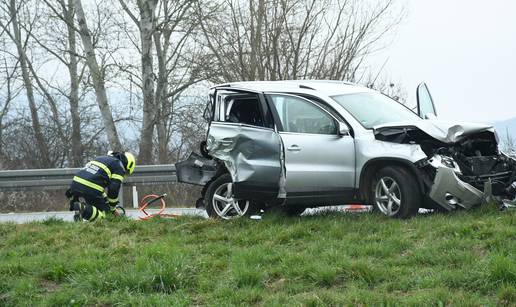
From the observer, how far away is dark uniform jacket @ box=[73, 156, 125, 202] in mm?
10328

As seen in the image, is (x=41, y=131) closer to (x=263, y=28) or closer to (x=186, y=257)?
(x=263, y=28)

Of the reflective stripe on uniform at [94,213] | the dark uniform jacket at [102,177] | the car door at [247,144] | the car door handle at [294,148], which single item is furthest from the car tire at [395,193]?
the reflective stripe on uniform at [94,213]

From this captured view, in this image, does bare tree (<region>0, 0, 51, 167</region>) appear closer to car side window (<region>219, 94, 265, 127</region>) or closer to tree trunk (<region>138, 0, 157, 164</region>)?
tree trunk (<region>138, 0, 157, 164</region>)

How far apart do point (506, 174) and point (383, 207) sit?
1.49 m

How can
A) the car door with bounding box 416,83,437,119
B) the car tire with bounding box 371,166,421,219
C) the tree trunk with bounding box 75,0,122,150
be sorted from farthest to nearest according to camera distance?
the tree trunk with bounding box 75,0,122,150 → the car door with bounding box 416,83,437,119 → the car tire with bounding box 371,166,421,219

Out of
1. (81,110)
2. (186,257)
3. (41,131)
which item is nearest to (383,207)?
(186,257)

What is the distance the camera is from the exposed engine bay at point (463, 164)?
798cm

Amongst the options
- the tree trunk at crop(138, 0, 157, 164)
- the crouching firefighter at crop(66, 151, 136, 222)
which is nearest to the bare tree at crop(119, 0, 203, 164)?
the tree trunk at crop(138, 0, 157, 164)

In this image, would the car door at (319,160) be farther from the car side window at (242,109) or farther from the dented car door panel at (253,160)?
the car side window at (242,109)

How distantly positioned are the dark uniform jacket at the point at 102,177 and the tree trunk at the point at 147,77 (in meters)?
10.7

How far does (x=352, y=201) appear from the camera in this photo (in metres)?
8.66

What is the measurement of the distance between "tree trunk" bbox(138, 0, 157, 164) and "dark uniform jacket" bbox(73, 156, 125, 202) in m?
10.7

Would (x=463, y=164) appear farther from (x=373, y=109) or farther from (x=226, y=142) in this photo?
(x=226, y=142)

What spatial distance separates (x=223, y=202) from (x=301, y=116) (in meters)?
1.53
